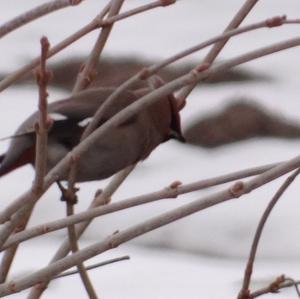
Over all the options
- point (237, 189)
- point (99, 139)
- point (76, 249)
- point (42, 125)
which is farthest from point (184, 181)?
point (42, 125)

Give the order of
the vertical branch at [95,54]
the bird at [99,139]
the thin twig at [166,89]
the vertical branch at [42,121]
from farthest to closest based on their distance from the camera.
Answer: the bird at [99,139] → the vertical branch at [95,54] → the thin twig at [166,89] → the vertical branch at [42,121]

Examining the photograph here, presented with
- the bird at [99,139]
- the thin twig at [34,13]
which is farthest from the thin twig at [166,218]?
the bird at [99,139]

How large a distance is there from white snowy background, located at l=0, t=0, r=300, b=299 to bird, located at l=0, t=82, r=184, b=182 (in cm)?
178

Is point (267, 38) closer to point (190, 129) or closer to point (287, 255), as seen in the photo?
point (190, 129)

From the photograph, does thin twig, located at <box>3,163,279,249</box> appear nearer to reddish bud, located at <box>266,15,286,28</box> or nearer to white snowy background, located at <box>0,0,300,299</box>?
reddish bud, located at <box>266,15,286,28</box>

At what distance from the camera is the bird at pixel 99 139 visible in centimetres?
282

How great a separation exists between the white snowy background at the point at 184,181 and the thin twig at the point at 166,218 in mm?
2829

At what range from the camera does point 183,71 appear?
7277 mm

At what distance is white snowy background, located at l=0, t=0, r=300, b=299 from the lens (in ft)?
17.3

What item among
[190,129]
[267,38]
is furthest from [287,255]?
[267,38]

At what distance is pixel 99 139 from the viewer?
9.68 feet

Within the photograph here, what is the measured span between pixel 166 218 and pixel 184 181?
419 cm

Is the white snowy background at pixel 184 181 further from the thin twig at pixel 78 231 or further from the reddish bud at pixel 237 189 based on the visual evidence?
the reddish bud at pixel 237 189

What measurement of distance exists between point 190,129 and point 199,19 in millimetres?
1729
